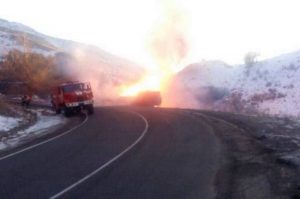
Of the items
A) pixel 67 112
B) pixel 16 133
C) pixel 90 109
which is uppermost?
pixel 90 109

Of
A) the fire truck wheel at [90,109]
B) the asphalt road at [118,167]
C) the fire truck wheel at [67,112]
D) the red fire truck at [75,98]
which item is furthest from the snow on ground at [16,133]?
the fire truck wheel at [90,109]

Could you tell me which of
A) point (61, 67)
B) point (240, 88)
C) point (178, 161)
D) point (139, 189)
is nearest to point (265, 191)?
point (139, 189)

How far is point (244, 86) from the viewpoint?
2194 inches

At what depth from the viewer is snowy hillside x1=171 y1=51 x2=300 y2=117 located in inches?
1814

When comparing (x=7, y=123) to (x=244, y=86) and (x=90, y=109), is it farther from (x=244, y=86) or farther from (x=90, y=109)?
(x=244, y=86)

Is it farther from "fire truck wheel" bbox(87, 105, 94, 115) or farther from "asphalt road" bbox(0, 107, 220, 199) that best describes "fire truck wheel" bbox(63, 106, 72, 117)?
"asphalt road" bbox(0, 107, 220, 199)

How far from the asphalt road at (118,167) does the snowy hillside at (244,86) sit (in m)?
25.4

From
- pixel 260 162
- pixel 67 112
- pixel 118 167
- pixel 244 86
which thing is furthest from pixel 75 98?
pixel 244 86

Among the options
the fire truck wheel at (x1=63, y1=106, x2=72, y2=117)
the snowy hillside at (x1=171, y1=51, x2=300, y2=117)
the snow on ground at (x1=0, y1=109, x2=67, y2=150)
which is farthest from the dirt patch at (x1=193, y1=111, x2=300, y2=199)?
the snowy hillside at (x1=171, y1=51, x2=300, y2=117)

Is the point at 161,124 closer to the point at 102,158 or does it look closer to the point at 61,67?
the point at 102,158

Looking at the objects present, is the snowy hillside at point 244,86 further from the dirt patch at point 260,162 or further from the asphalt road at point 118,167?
the asphalt road at point 118,167

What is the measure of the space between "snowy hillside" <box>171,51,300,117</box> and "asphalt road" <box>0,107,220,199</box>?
2540 centimetres

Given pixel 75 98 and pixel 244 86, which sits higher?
pixel 244 86

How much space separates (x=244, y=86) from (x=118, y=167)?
45389mm
